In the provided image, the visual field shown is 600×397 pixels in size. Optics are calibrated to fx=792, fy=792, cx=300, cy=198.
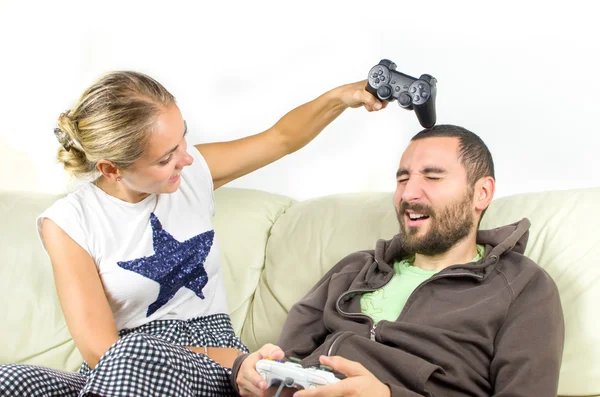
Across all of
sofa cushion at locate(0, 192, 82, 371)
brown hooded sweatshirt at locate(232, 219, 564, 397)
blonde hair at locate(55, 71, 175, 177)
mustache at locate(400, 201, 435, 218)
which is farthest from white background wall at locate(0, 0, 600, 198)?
blonde hair at locate(55, 71, 175, 177)

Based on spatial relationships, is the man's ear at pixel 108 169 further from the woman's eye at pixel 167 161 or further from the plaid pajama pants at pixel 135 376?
the plaid pajama pants at pixel 135 376

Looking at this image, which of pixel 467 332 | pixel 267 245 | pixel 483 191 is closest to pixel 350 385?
pixel 467 332

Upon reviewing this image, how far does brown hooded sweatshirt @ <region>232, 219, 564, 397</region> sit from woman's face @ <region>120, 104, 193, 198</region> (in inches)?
18.5

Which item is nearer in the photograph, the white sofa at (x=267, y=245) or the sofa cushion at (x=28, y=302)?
the white sofa at (x=267, y=245)

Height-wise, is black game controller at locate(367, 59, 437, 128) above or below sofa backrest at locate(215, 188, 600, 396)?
above

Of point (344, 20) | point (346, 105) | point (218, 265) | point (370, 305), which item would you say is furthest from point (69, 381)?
Answer: point (344, 20)

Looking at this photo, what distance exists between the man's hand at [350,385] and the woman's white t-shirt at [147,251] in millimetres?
558

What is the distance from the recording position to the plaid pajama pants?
4.80ft

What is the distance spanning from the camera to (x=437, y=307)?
5.60 feet

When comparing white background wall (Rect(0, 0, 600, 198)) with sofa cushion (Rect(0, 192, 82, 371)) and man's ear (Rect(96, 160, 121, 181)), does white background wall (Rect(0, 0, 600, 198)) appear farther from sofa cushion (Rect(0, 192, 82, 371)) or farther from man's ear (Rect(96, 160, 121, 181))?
man's ear (Rect(96, 160, 121, 181))

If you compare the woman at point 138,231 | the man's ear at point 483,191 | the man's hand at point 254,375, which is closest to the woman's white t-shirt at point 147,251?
the woman at point 138,231

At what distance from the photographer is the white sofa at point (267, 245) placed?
202cm

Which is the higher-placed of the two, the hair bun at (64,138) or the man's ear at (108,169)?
the hair bun at (64,138)

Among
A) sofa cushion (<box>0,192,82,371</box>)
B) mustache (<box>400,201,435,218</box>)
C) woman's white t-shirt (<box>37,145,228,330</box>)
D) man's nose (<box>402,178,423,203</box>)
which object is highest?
man's nose (<box>402,178,423,203</box>)
